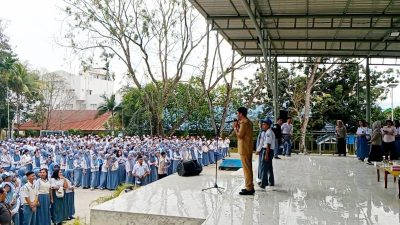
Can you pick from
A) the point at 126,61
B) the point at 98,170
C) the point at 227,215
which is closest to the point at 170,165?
the point at 98,170

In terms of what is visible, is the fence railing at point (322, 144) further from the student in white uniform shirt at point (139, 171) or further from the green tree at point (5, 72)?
the green tree at point (5, 72)

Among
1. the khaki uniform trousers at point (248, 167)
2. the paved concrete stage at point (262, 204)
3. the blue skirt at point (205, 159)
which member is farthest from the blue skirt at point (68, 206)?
the blue skirt at point (205, 159)

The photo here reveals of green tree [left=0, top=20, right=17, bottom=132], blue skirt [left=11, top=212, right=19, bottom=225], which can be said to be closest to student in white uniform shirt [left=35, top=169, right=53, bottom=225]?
blue skirt [left=11, top=212, right=19, bottom=225]

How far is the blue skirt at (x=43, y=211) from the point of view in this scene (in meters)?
9.04

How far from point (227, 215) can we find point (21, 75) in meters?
35.9

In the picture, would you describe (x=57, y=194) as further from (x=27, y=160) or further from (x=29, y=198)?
(x=27, y=160)

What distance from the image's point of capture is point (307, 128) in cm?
2684

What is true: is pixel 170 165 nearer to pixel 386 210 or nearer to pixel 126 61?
pixel 126 61

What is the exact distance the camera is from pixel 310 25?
11484 mm

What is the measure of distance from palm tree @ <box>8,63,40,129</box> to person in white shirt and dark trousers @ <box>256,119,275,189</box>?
110ft

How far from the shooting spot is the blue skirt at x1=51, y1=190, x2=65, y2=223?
9.78 m

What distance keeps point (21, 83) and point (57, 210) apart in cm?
2976

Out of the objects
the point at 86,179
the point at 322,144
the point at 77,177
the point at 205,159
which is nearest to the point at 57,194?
the point at 86,179

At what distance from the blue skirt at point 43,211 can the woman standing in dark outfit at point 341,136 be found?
8.66m
